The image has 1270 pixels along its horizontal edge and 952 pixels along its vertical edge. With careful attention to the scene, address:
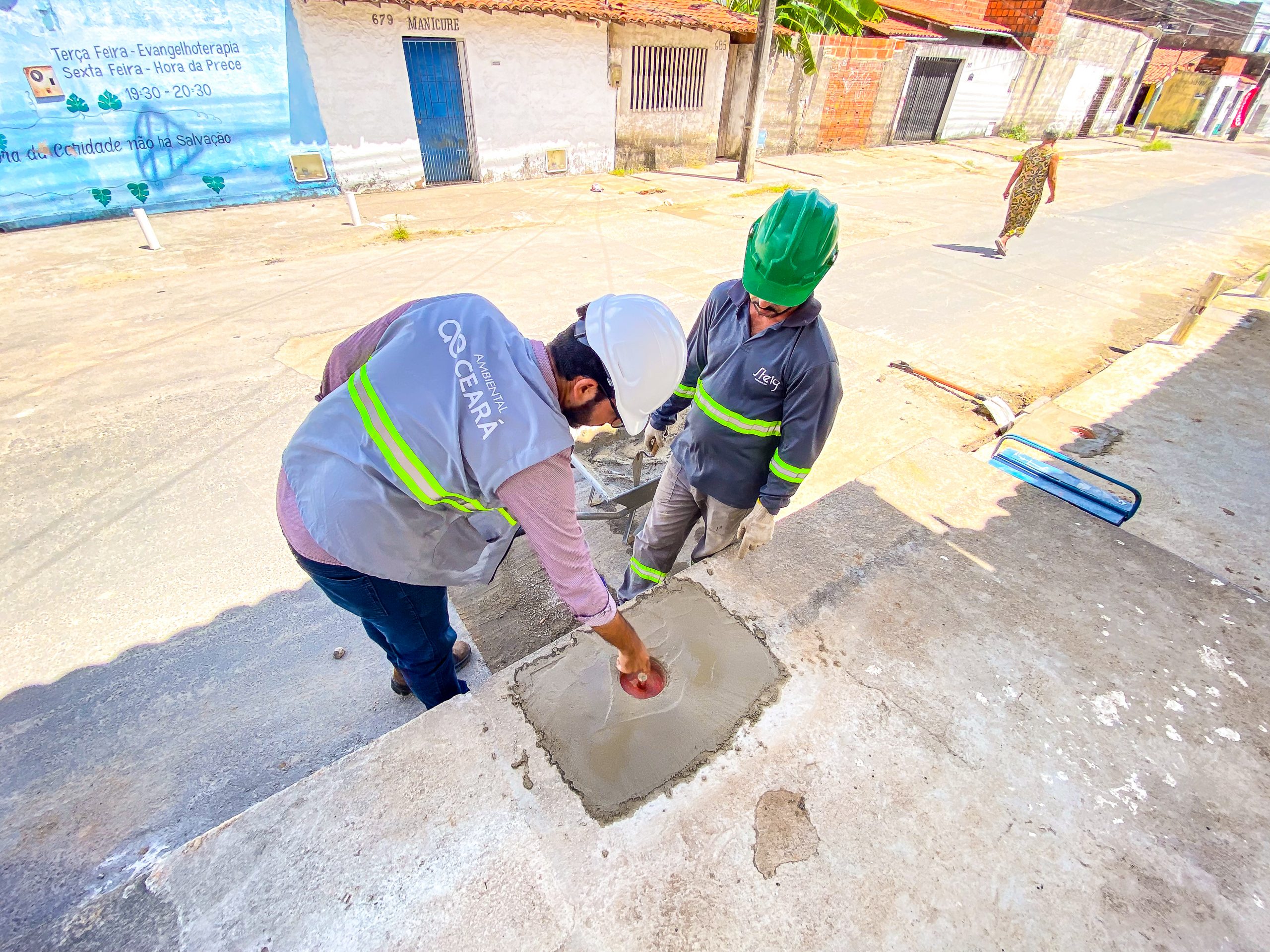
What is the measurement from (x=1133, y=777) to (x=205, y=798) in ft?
10.00

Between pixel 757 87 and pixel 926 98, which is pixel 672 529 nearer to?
pixel 757 87

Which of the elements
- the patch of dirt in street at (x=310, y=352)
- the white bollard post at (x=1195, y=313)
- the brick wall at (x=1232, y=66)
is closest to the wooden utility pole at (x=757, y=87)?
the white bollard post at (x=1195, y=313)

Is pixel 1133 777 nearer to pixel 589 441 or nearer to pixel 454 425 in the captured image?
pixel 454 425

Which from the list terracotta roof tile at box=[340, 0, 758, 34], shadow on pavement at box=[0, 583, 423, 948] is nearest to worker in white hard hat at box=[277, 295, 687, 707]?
shadow on pavement at box=[0, 583, 423, 948]

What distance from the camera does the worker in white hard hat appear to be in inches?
52.2

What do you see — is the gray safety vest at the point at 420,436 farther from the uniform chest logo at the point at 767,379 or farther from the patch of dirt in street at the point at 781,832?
the patch of dirt in street at the point at 781,832

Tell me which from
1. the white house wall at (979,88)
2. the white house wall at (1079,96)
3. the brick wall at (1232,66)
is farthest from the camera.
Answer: the brick wall at (1232,66)

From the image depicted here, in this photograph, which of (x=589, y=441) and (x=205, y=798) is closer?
(x=205, y=798)

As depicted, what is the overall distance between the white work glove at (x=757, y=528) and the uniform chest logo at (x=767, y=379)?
0.45 meters

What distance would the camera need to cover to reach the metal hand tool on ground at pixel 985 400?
13.7 ft

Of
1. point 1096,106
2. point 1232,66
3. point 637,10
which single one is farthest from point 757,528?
point 1232,66

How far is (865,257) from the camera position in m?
7.94

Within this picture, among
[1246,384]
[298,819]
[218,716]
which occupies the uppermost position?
[298,819]

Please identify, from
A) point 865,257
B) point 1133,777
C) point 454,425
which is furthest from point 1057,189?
point 454,425
